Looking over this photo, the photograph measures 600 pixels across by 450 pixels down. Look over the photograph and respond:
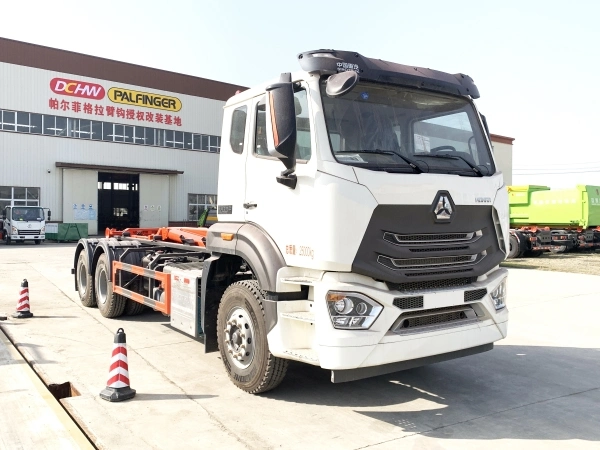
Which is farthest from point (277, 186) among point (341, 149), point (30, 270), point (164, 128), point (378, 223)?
point (164, 128)

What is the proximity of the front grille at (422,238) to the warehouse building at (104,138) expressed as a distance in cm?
3060

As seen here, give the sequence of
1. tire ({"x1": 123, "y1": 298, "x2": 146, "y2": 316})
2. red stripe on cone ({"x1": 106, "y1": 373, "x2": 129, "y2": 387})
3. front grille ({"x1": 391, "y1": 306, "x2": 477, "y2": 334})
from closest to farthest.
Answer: front grille ({"x1": 391, "y1": 306, "x2": 477, "y2": 334}) < red stripe on cone ({"x1": 106, "y1": 373, "x2": 129, "y2": 387}) < tire ({"x1": 123, "y1": 298, "x2": 146, "y2": 316})

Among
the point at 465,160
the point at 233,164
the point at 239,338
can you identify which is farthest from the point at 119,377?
the point at 465,160

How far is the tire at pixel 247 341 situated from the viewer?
4.42 m

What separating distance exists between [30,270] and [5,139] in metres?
18.4

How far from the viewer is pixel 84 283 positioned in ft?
29.0

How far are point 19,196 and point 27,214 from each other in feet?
14.7

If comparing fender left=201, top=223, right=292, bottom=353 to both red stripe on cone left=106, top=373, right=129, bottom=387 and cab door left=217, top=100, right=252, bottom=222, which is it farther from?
red stripe on cone left=106, top=373, right=129, bottom=387

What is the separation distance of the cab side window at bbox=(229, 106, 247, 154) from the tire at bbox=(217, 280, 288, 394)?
1.32 m

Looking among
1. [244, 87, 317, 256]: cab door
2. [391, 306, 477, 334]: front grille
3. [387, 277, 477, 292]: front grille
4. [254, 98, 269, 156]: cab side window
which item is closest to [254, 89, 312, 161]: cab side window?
[244, 87, 317, 256]: cab door

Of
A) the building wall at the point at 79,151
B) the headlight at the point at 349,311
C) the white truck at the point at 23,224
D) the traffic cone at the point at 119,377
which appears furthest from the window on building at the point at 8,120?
the headlight at the point at 349,311

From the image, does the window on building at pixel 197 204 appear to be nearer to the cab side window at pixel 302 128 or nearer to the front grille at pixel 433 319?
the cab side window at pixel 302 128

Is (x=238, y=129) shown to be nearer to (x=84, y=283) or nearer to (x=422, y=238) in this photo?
(x=422, y=238)

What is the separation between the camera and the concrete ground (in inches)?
153
